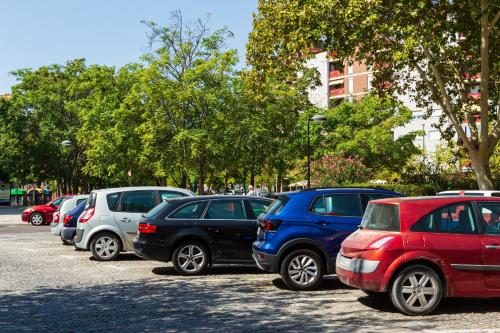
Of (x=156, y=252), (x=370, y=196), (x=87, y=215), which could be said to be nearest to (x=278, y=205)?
(x=370, y=196)

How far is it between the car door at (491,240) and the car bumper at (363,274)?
1369mm

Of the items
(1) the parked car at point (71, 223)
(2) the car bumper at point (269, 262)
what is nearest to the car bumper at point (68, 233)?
(1) the parked car at point (71, 223)

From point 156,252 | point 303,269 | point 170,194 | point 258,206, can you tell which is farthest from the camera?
point 170,194

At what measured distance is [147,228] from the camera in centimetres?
1182

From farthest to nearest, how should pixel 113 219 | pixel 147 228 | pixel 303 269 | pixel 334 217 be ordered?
pixel 113 219, pixel 147 228, pixel 334 217, pixel 303 269

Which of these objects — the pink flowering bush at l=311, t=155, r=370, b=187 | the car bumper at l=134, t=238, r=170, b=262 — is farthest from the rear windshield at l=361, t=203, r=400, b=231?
the pink flowering bush at l=311, t=155, r=370, b=187

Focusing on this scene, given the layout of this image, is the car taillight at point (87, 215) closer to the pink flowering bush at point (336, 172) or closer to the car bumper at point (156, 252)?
the car bumper at point (156, 252)

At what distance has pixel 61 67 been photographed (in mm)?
A: 56281

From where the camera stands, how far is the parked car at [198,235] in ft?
38.5

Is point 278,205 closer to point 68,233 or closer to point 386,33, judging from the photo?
point 68,233

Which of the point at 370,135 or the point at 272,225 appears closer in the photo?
the point at 272,225

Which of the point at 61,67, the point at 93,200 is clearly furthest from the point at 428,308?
the point at 61,67

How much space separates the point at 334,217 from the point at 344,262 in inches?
A: 72.8

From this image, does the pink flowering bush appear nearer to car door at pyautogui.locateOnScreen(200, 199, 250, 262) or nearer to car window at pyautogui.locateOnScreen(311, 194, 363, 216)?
car door at pyautogui.locateOnScreen(200, 199, 250, 262)
